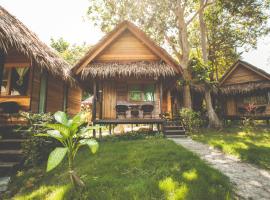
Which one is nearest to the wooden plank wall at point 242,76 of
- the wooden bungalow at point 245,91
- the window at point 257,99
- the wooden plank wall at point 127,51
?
the wooden bungalow at point 245,91

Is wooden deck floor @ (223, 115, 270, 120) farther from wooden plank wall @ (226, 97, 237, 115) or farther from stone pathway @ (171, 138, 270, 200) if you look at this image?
stone pathway @ (171, 138, 270, 200)

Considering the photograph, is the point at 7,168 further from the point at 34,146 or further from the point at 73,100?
the point at 73,100

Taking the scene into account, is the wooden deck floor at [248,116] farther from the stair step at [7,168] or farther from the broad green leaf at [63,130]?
the stair step at [7,168]

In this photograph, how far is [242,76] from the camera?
18062 millimetres

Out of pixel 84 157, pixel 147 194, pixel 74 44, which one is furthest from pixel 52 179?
pixel 74 44

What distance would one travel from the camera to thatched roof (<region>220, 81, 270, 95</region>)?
15884 millimetres

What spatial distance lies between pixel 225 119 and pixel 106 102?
41.4ft

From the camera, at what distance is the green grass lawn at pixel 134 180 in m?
3.10

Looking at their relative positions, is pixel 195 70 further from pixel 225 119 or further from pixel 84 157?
pixel 84 157

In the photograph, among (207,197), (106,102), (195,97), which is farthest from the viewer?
(195,97)

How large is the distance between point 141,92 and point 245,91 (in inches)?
406

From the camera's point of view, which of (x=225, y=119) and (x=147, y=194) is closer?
(x=147, y=194)

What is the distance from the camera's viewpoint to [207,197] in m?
2.91

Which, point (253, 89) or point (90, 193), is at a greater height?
point (253, 89)
